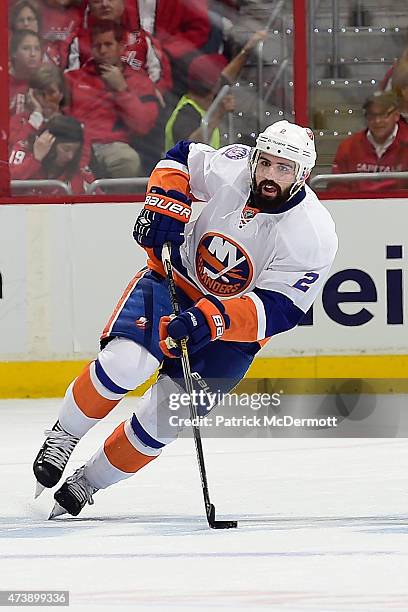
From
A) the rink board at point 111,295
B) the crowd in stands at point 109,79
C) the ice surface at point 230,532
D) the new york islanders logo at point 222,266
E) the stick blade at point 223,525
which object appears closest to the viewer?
the ice surface at point 230,532

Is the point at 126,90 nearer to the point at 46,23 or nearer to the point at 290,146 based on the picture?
the point at 46,23

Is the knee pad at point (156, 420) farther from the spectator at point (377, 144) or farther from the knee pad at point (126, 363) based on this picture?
the spectator at point (377, 144)

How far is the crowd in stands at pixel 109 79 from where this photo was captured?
21.5ft

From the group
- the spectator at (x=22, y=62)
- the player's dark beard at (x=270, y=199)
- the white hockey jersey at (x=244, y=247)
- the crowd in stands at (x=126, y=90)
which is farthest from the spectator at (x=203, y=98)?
the player's dark beard at (x=270, y=199)

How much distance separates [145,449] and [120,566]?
0.84 meters

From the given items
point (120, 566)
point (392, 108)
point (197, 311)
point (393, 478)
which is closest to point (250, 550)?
point (120, 566)

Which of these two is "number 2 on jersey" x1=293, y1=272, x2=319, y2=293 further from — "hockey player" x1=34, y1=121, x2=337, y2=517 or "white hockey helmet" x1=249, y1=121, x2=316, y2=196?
"white hockey helmet" x1=249, y1=121, x2=316, y2=196

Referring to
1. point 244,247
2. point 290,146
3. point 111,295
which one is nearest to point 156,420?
point 244,247

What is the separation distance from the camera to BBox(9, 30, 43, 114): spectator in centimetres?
659

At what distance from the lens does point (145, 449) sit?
13.2 feet

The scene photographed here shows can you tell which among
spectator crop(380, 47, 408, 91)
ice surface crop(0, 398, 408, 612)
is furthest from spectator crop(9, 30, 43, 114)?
ice surface crop(0, 398, 408, 612)

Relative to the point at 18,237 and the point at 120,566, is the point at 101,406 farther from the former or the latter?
the point at 18,237

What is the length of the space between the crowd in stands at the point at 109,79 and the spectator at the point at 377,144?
546 millimetres

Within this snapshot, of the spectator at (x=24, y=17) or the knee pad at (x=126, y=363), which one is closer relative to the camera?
the knee pad at (x=126, y=363)
